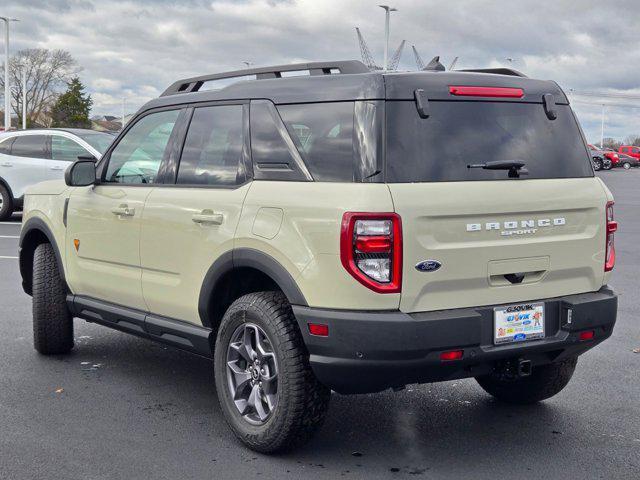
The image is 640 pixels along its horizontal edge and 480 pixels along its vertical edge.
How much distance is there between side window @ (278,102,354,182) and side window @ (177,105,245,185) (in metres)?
0.42

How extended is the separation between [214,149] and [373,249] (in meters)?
1.43

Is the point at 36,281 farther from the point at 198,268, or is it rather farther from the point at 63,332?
the point at 198,268

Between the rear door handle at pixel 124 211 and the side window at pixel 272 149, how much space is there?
42.8 inches

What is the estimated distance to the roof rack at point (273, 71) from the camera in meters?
4.54

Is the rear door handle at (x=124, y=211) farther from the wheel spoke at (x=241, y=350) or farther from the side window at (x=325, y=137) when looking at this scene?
the side window at (x=325, y=137)

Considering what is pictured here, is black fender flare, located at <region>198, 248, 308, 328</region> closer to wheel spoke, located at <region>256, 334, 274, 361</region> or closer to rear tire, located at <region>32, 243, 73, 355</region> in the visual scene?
wheel spoke, located at <region>256, 334, 274, 361</region>

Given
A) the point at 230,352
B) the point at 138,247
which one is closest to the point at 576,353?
the point at 230,352

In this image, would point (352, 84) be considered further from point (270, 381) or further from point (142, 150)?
point (142, 150)

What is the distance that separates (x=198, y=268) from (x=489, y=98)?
5.75 feet

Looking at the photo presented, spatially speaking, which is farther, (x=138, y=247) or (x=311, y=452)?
(x=138, y=247)

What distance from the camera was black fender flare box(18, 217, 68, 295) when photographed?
6375 millimetres

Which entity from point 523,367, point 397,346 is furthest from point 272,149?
point 523,367

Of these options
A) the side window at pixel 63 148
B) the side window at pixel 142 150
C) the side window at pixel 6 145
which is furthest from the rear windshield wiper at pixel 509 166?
the side window at pixel 6 145

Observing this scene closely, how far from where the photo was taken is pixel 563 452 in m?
4.64
